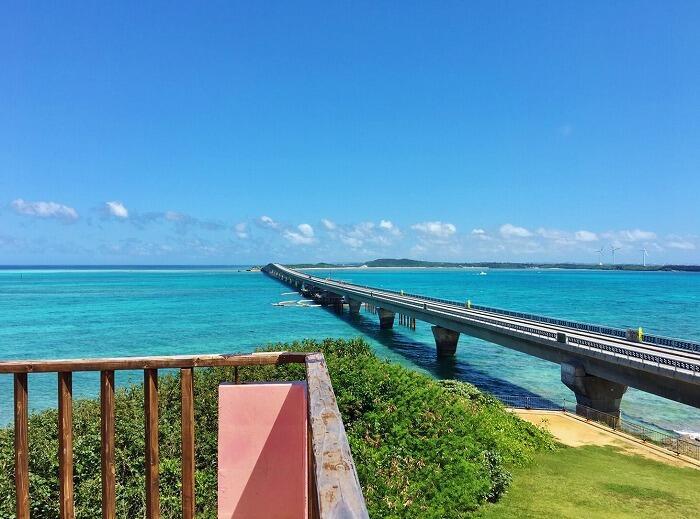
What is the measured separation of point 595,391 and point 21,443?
2637cm

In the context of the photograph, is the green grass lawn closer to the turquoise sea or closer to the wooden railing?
the wooden railing

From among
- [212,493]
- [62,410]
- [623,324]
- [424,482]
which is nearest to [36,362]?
[62,410]

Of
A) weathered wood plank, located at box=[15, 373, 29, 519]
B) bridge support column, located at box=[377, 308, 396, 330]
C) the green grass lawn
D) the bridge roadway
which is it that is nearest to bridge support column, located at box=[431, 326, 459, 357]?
the bridge roadway

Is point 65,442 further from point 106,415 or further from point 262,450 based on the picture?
point 262,450

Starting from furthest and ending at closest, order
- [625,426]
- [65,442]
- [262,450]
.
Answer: [625,426], [262,450], [65,442]

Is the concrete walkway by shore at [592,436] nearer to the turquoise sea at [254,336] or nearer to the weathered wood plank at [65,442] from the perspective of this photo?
the turquoise sea at [254,336]

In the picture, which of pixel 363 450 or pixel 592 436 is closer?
pixel 363 450

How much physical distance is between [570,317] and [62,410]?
72953 mm

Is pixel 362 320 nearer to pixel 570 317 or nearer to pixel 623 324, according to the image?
pixel 570 317

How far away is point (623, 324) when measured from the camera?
59.3m

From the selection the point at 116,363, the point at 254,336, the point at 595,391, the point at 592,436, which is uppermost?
the point at 116,363

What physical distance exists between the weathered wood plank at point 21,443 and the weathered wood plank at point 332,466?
2.48 m

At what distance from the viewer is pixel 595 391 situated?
24500 millimetres

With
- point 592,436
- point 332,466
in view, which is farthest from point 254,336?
point 332,466
